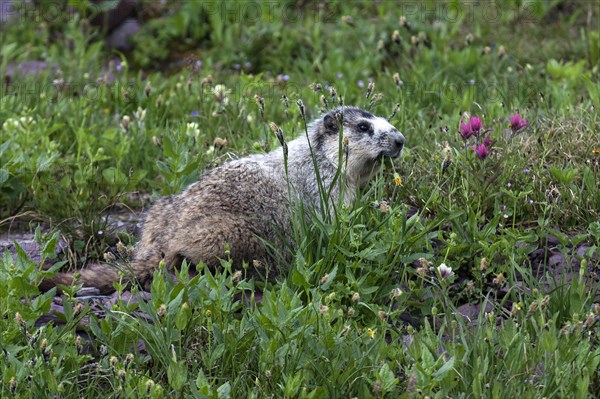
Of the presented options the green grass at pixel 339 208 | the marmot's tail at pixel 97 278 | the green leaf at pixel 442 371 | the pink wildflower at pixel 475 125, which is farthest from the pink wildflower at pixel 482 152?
the marmot's tail at pixel 97 278

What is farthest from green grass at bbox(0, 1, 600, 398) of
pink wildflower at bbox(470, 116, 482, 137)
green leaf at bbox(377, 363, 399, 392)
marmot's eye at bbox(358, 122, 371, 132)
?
pink wildflower at bbox(470, 116, 482, 137)

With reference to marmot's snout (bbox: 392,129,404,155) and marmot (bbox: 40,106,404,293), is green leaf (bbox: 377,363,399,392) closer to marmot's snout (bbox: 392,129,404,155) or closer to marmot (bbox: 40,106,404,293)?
marmot (bbox: 40,106,404,293)

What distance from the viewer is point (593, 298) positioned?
4980 mm

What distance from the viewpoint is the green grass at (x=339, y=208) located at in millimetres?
4473

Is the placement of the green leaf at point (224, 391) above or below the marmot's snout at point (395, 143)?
below

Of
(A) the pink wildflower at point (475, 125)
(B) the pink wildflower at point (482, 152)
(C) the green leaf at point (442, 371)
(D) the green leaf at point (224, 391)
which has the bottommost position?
(D) the green leaf at point (224, 391)

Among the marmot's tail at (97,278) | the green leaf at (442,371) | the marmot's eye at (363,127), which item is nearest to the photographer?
the green leaf at (442,371)

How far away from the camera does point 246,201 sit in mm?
5918

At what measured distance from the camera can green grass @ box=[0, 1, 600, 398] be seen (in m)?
4.47

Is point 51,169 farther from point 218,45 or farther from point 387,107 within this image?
point 218,45

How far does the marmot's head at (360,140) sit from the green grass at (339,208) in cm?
20

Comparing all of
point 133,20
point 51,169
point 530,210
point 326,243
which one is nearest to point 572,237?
point 530,210

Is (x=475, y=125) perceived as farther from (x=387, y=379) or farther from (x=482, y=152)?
(x=387, y=379)

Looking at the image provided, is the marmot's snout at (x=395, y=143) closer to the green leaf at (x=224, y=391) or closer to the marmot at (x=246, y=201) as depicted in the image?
the marmot at (x=246, y=201)
